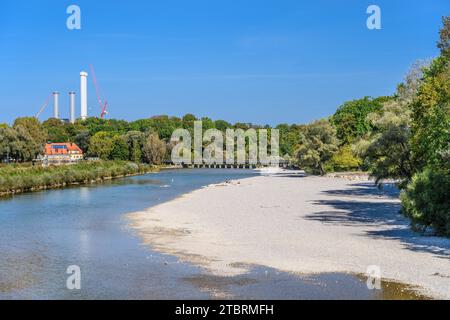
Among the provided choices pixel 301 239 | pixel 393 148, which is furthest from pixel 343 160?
pixel 301 239

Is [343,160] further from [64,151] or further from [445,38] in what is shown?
[64,151]

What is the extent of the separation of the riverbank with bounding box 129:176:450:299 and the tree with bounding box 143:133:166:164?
116 m

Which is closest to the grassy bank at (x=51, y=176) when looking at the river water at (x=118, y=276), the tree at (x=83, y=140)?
the river water at (x=118, y=276)

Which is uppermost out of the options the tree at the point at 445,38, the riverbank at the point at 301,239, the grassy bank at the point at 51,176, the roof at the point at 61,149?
the tree at the point at 445,38

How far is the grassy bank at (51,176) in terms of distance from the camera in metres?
75.4

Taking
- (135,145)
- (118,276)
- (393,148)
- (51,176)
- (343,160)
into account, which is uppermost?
(135,145)

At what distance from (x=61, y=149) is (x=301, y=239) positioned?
158942mm

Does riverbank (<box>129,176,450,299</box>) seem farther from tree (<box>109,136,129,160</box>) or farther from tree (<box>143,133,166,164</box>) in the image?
tree (<box>143,133,166,164</box>)

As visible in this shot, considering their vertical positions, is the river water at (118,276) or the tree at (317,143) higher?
the tree at (317,143)

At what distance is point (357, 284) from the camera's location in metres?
22.7

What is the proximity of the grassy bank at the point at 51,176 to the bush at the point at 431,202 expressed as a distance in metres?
55.5

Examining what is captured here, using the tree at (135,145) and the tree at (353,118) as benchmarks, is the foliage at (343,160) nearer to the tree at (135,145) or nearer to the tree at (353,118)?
the tree at (353,118)

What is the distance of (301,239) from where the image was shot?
32594 millimetres
